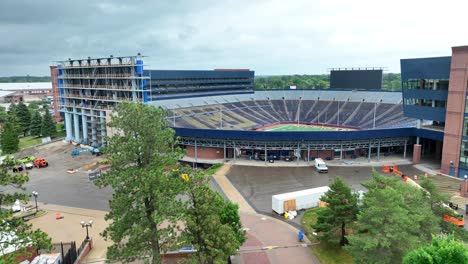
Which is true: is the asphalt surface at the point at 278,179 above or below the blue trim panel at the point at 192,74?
below

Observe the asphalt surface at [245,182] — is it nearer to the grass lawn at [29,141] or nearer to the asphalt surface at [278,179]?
the asphalt surface at [278,179]

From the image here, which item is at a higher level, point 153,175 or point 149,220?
point 153,175

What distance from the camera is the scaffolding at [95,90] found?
6194 centimetres

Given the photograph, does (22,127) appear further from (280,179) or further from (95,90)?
(280,179)

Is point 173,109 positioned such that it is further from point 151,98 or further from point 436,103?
point 436,103

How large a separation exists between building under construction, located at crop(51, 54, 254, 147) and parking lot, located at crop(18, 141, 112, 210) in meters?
8.32

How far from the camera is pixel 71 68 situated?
7156cm

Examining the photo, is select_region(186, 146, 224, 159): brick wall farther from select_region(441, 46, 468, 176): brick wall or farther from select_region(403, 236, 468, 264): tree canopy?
select_region(403, 236, 468, 264): tree canopy

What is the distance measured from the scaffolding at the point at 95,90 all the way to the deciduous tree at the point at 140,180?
147 ft

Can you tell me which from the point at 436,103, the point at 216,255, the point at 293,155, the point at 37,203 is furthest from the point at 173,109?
the point at 216,255

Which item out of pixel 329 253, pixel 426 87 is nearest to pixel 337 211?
pixel 329 253

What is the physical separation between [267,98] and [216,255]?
258ft

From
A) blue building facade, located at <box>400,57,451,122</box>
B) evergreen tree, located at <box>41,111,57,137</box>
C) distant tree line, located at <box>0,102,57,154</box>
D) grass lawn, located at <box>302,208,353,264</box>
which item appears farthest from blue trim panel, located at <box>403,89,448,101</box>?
evergreen tree, located at <box>41,111,57,137</box>

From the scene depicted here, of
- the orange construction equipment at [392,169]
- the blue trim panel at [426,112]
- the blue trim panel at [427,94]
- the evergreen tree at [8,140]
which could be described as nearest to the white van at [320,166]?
the orange construction equipment at [392,169]
